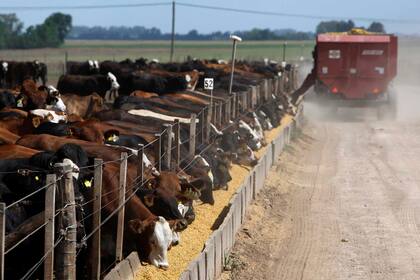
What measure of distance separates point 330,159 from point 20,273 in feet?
52.7

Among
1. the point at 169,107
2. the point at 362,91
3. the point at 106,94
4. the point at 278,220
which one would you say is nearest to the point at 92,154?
the point at 278,220

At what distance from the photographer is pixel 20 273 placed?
9.40 m

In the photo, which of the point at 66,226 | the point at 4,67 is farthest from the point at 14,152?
the point at 4,67

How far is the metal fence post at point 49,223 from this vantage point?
8016 mm

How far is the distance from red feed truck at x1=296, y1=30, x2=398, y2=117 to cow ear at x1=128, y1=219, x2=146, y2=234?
24.0m

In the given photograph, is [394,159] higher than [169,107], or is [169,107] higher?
[169,107]

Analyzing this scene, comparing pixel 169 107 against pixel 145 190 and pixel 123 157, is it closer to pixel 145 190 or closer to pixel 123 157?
pixel 145 190

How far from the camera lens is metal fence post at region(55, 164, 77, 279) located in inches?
335

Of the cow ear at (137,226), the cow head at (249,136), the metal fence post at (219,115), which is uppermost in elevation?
the metal fence post at (219,115)

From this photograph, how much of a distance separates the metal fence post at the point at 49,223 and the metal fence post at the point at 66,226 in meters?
0.31

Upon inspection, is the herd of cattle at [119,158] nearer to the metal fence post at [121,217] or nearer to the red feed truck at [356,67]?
the metal fence post at [121,217]

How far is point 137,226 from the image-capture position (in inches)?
415

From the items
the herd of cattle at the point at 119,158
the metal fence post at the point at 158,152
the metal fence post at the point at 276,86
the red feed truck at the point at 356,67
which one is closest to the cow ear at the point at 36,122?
the herd of cattle at the point at 119,158

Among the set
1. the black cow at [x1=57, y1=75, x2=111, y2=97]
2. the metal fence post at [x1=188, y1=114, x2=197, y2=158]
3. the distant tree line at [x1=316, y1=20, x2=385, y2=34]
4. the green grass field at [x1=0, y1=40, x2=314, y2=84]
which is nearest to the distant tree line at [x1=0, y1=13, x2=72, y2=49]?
the green grass field at [x1=0, y1=40, x2=314, y2=84]
